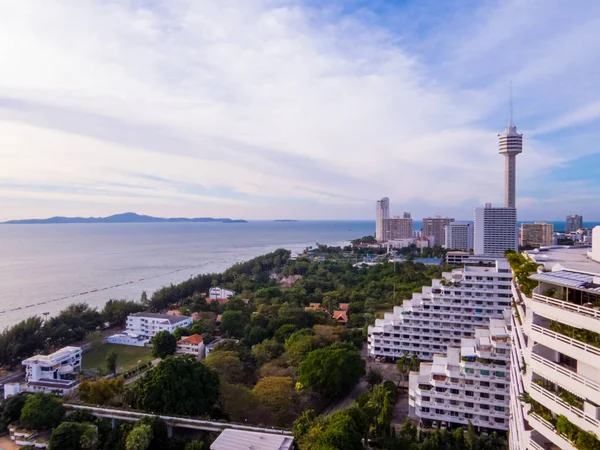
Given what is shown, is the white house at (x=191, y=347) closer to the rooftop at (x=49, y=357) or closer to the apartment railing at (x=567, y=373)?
the rooftop at (x=49, y=357)

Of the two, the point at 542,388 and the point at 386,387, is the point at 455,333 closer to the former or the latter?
the point at 386,387

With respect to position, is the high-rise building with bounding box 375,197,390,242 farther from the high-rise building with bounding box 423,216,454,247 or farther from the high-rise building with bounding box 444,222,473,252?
the high-rise building with bounding box 444,222,473,252

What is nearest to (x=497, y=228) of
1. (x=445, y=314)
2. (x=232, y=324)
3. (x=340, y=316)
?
(x=340, y=316)

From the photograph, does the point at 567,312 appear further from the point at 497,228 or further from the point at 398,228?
the point at 398,228

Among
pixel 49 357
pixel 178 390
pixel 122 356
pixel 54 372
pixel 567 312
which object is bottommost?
pixel 122 356

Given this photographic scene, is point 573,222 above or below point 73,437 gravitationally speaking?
above
